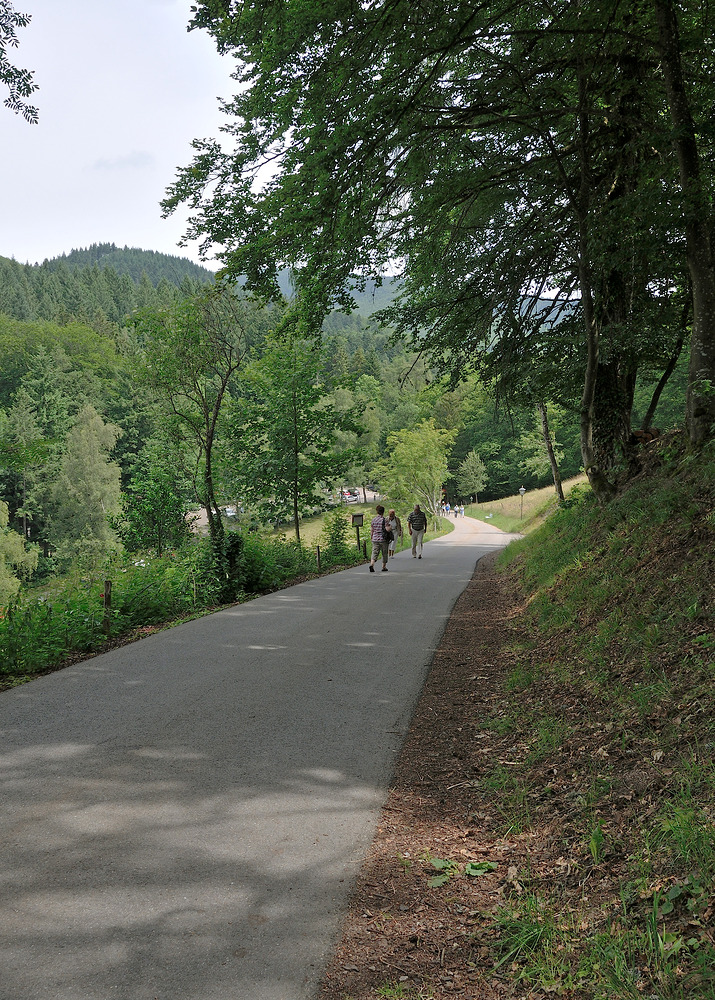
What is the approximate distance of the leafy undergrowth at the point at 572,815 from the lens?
2.69 metres

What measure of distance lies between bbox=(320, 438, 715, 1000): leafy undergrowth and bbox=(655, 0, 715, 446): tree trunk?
1319 mm

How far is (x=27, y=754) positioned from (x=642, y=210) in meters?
9.05

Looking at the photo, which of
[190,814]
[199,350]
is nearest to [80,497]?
[199,350]

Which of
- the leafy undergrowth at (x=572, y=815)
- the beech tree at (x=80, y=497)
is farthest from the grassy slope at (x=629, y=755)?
the beech tree at (x=80, y=497)

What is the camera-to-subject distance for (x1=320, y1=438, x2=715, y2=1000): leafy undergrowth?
8.82 ft

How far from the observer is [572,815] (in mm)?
3793

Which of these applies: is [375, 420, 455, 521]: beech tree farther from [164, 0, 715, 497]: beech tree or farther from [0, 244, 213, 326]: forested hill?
[164, 0, 715, 497]: beech tree

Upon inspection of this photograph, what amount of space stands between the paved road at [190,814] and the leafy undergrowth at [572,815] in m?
0.29

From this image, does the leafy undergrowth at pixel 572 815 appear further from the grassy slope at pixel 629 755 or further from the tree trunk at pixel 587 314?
the tree trunk at pixel 587 314

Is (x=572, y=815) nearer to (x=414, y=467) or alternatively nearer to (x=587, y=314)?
(x=587, y=314)

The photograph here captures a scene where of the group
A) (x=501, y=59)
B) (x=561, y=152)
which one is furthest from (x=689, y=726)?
(x=561, y=152)

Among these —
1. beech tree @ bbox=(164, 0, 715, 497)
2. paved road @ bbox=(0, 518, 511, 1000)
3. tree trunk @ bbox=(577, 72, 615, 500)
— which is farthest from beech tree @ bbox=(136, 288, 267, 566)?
paved road @ bbox=(0, 518, 511, 1000)

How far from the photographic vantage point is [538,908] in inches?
122

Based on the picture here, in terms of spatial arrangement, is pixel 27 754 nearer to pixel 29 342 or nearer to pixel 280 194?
pixel 280 194
